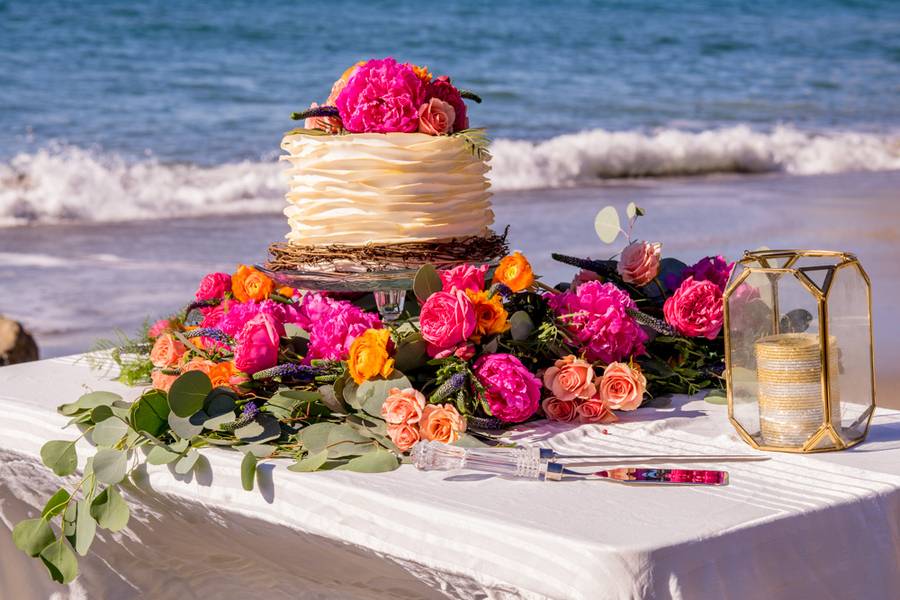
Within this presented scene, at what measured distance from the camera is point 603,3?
12477mm

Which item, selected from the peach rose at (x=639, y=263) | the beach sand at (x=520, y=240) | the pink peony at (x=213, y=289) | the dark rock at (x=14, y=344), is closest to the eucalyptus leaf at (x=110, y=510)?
the pink peony at (x=213, y=289)

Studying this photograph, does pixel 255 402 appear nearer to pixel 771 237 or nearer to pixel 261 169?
pixel 771 237

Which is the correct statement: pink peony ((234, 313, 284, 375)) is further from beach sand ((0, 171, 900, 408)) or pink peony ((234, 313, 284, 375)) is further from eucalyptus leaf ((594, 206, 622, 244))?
beach sand ((0, 171, 900, 408))

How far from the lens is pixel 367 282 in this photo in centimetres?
156

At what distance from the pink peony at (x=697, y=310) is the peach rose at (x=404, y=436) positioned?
0.45 meters

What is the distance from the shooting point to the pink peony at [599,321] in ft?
4.95

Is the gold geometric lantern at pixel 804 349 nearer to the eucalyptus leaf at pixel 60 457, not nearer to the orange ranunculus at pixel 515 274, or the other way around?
the orange ranunculus at pixel 515 274

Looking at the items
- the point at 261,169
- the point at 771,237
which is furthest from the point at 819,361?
the point at 261,169

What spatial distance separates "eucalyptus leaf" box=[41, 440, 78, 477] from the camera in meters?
1.46

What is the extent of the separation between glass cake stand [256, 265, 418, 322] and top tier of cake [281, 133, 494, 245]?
0.05 meters

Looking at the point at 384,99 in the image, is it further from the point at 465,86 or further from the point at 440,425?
the point at 465,86

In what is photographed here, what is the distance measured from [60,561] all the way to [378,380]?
17.0 inches

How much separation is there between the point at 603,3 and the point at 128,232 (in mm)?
7019

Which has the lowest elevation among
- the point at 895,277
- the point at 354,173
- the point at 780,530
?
the point at 895,277
